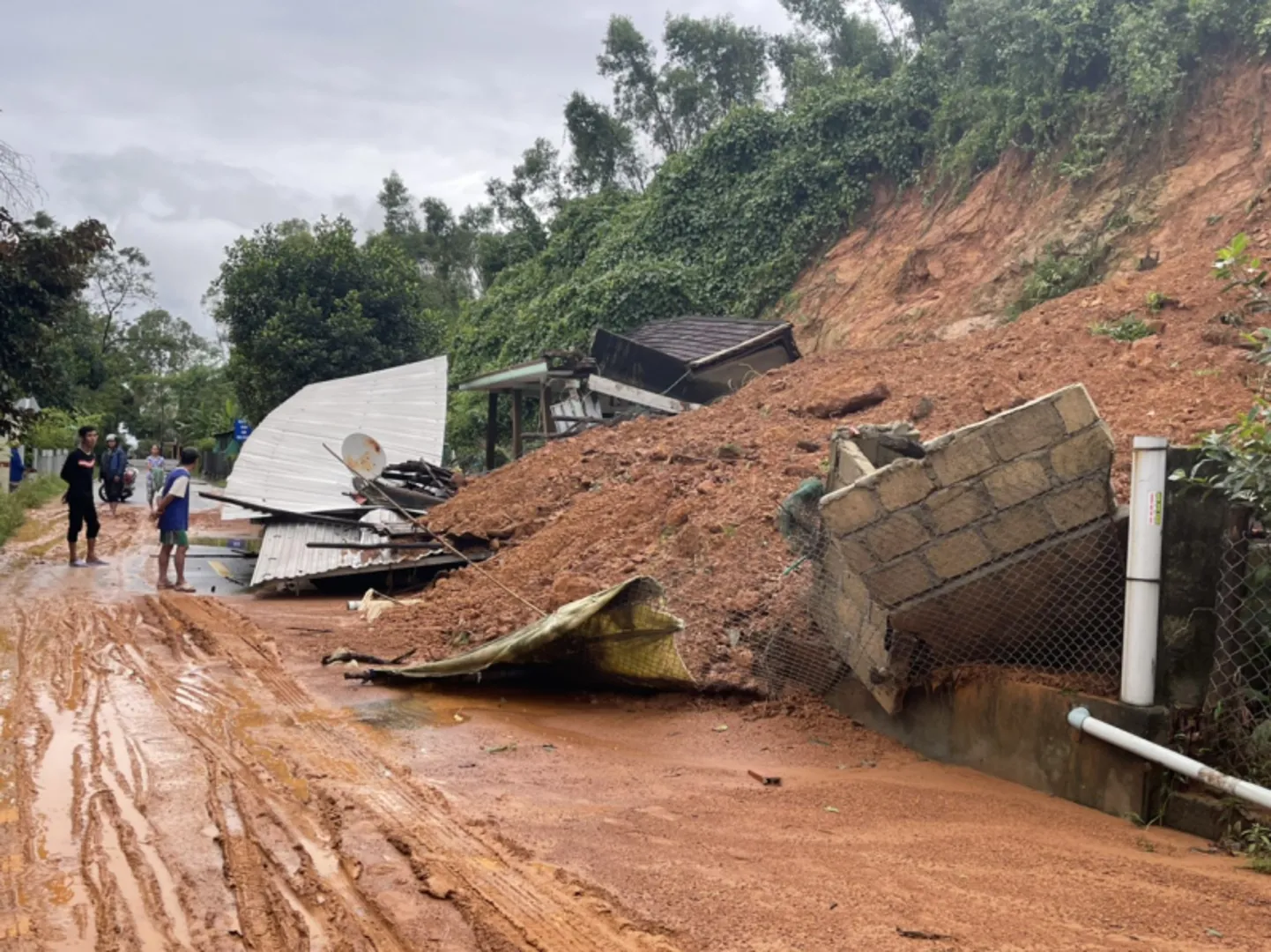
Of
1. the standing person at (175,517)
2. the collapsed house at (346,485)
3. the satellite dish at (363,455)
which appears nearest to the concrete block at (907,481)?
the collapsed house at (346,485)

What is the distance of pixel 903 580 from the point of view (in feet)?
16.3

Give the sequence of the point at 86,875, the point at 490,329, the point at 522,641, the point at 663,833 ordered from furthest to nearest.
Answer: the point at 490,329, the point at 522,641, the point at 663,833, the point at 86,875

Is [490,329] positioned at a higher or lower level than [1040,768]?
higher

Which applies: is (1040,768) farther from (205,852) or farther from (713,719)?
(205,852)

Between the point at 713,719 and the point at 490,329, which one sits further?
the point at 490,329

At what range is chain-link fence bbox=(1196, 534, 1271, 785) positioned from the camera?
4.25 m

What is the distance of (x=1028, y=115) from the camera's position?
18422 millimetres

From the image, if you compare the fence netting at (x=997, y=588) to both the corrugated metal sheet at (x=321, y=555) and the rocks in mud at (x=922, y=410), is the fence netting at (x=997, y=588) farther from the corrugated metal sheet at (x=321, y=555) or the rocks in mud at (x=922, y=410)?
the corrugated metal sheet at (x=321, y=555)

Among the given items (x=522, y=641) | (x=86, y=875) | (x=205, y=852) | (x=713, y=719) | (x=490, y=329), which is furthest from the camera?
(x=490, y=329)

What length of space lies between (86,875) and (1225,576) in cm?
448

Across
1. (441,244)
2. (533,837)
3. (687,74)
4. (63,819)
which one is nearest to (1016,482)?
(533,837)

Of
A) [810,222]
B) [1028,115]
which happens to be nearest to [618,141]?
[810,222]

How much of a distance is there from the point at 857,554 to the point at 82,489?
10.9 metres

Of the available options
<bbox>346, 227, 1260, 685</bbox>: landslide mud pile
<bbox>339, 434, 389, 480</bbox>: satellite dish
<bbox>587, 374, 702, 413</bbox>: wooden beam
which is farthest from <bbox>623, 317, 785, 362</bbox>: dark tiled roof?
<bbox>339, 434, 389, 480</bbox>: satellite dish
